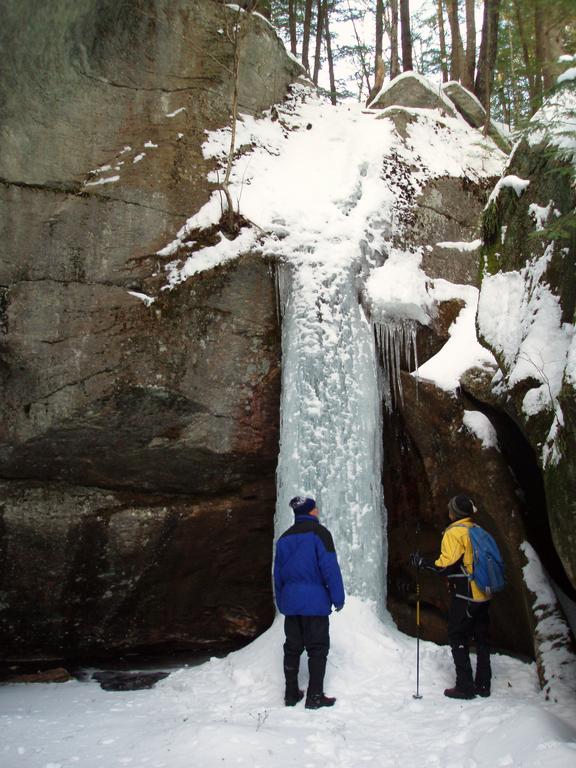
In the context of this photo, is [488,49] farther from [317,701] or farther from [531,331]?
[317,701]

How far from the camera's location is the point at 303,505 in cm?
543

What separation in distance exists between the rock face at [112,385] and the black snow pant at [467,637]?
3.52 meters

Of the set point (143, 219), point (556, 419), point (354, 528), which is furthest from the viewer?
point (143, 219)

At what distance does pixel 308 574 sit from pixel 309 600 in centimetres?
20

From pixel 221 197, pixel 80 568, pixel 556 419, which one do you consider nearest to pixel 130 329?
pixel 221 197

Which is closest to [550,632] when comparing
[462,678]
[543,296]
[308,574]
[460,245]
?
[462,678]

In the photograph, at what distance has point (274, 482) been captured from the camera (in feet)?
27.9

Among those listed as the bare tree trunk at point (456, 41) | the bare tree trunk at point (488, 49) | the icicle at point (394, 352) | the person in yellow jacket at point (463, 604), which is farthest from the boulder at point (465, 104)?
the person in yellow jacket at point (463, 604)

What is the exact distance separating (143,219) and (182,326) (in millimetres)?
1604

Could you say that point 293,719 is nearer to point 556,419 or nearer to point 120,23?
point 556,419

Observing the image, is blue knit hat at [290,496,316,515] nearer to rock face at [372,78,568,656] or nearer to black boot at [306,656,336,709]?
black boot at [306,656,336,709]

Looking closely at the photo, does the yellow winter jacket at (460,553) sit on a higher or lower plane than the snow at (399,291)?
lower

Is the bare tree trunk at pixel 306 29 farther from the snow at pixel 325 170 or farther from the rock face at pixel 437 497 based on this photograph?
the rock face at pixel 437 497

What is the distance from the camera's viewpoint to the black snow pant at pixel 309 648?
512cm
